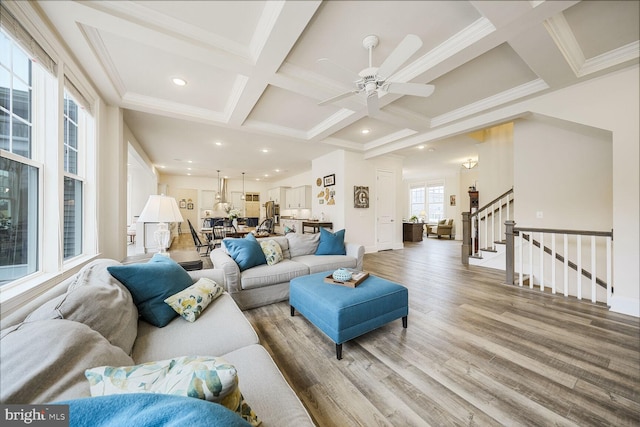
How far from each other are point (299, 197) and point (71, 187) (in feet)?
22.0

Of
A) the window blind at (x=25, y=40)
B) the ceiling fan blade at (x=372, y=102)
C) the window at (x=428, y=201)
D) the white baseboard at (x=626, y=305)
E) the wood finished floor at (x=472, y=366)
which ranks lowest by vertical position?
the wood finished floor at (x=472, y=366)

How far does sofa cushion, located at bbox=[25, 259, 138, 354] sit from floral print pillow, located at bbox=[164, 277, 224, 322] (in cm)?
22

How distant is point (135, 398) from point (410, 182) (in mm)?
11673

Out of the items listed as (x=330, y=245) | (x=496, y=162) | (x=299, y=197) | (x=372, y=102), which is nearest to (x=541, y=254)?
(x=496, y=162)

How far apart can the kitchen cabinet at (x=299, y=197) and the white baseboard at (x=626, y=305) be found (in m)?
7.05

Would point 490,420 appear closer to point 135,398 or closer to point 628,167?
point 135,398

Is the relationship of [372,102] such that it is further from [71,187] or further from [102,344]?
[71,187]

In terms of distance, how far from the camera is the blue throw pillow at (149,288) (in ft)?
4.86

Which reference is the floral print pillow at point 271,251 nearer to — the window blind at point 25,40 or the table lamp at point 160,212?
the table lamp at point 160,212

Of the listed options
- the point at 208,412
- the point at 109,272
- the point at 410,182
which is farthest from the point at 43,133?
the point at 410,182

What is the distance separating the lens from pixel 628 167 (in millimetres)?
2504

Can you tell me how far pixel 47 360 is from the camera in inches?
27.0

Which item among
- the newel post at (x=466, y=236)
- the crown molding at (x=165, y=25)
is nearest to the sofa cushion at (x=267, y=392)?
the crown molding at (x=165, y=25)

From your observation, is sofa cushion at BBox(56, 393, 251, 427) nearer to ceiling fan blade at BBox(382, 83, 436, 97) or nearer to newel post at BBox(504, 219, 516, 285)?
ceiling fan blade at BBox(382, 83, 436, 97)
